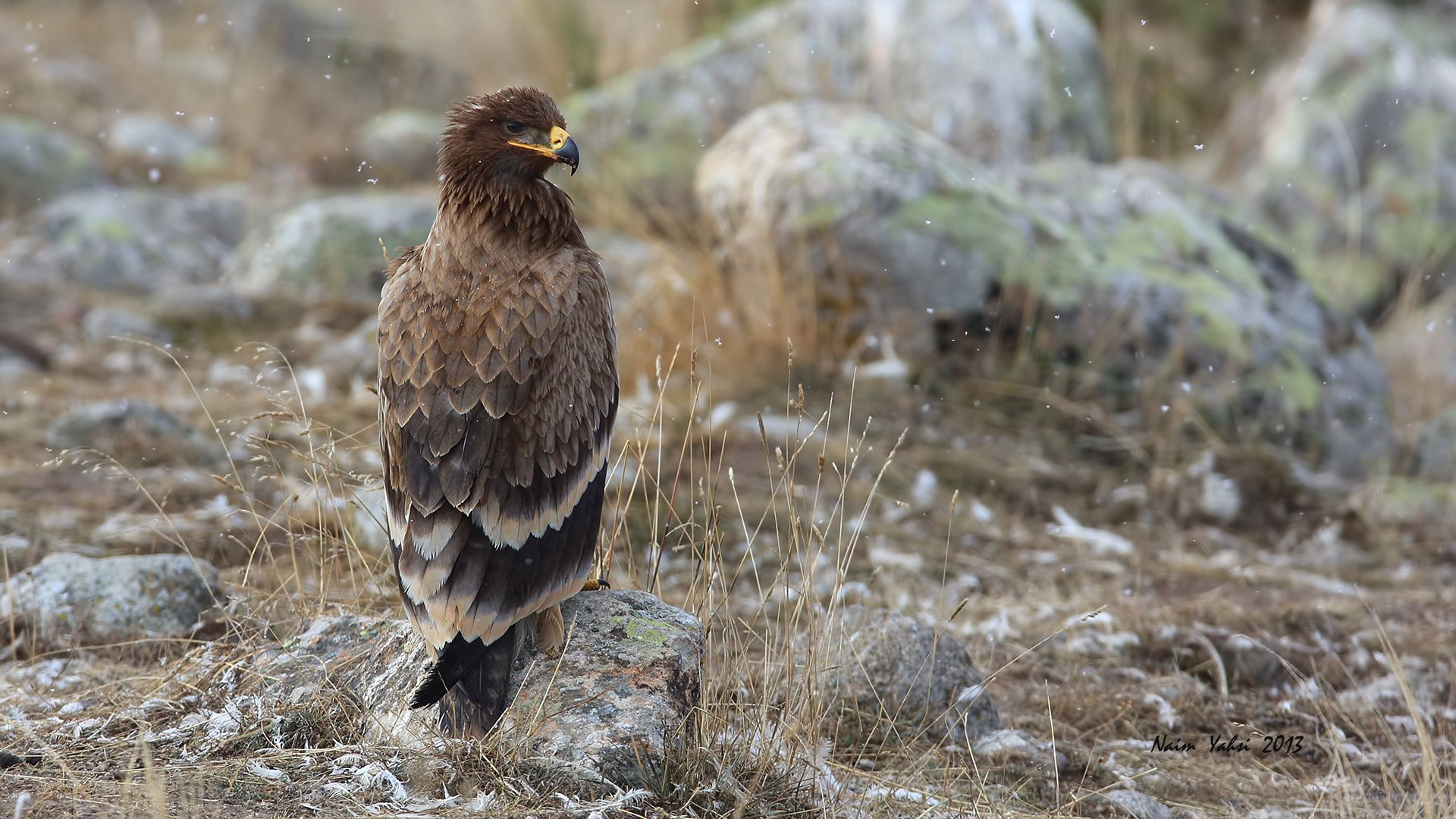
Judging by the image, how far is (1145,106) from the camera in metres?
11.6

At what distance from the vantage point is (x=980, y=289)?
24.2 feet

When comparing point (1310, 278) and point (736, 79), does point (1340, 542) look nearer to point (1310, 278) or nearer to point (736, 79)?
point (1310, 278)

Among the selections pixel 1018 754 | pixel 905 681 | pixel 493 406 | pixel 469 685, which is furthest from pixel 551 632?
pixel 1018 754

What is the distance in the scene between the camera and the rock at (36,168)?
34.5 feet

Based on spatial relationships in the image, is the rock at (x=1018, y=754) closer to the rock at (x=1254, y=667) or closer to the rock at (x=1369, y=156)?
the rock at (x=1254, y=667)

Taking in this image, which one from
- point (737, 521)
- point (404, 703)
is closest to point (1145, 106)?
point (737, 521)

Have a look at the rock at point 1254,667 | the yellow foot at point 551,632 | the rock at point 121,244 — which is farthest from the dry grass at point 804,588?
the rock at point 121,244

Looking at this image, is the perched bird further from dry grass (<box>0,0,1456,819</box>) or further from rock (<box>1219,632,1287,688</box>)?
rock (<box>1219,632,1287,688</box>)

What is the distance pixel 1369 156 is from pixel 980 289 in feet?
15.1

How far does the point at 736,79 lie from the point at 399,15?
7.61m

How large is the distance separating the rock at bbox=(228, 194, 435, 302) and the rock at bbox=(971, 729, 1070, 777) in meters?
6.12

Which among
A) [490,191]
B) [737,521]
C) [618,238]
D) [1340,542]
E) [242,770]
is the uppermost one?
[490,191]

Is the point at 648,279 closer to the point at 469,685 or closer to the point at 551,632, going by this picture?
the point at 551,632

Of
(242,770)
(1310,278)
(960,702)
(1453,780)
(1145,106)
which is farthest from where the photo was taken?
(1145,106)
